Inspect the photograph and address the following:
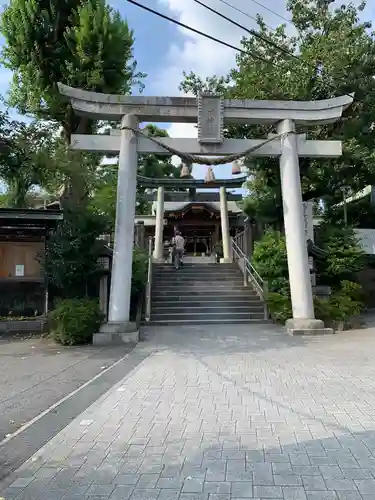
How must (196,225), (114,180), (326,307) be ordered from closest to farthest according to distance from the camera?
(326,307)
(114,180)
(196,225)

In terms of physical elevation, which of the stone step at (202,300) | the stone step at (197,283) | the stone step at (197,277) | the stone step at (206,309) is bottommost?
the stone step at (206,309)

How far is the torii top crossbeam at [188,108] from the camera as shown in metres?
12.1

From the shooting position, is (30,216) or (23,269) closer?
(30,216)

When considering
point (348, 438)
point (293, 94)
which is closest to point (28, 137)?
point (293, 94)

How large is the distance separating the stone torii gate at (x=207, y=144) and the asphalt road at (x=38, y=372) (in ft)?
5.99

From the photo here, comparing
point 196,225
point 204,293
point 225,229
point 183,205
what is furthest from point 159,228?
point 204,293

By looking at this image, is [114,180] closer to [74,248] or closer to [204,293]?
[204,293]

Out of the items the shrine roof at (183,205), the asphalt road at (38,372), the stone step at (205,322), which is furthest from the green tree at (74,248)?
the shrine roof at (183,205)

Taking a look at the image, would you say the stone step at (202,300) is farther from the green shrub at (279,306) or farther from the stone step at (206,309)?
the green shrub at (279,306)

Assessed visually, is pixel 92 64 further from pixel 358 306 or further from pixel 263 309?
pixel 358 306

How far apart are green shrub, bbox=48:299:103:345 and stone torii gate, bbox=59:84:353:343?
1.57ft

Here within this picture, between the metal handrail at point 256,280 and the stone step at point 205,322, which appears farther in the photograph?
the metal handrail at point 256,280

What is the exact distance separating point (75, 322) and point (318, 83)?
11955mm

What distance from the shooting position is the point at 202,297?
52.1 feet
